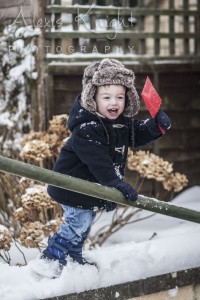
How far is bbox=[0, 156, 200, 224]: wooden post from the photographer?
91.7 inches

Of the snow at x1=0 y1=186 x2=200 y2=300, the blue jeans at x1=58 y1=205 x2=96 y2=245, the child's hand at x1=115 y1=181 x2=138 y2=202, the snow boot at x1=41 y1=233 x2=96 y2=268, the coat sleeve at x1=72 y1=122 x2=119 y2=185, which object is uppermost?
the coat sleeve at x1=72 y1=122 x2=119 y2=185

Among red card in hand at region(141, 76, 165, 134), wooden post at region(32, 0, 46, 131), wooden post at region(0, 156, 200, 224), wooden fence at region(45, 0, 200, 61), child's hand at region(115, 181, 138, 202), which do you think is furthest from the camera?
wooden fence at region(45, 0, 200, 61)

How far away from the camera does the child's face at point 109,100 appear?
2805 mm

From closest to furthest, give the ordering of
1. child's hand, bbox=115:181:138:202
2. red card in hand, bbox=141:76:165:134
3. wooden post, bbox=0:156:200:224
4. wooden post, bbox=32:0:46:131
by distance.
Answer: wooden post, bbox=0:156:200:224, child's hand, bbox=115:181:138:202, red card in hand, bbox=141:76:165:134, wooden post, bbox=32:0:46:131

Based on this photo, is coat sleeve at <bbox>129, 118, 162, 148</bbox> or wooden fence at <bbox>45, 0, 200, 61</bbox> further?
wooden fence at <bbox>45, 0, 200, 61</bbox>

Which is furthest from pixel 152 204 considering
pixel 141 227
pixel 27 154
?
pixel 141 227

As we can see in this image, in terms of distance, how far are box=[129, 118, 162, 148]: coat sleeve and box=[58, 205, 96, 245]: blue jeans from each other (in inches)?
15.8

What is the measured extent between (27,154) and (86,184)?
4.62 feet

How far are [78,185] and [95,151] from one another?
267 mm

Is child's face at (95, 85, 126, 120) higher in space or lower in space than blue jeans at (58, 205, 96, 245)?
higher

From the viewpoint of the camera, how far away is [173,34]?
5500 mm

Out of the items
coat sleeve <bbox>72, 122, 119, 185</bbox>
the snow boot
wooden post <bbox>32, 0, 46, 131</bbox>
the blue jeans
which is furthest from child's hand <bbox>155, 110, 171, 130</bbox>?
wooden post <bbox>32, 0, 46, 131</bbox>

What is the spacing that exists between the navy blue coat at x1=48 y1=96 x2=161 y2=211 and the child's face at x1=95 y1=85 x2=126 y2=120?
1.5 inches

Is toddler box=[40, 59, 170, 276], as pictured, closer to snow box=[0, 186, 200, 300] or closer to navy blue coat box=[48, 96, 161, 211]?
navy blue coat box=[48, 96, 161, 211]
